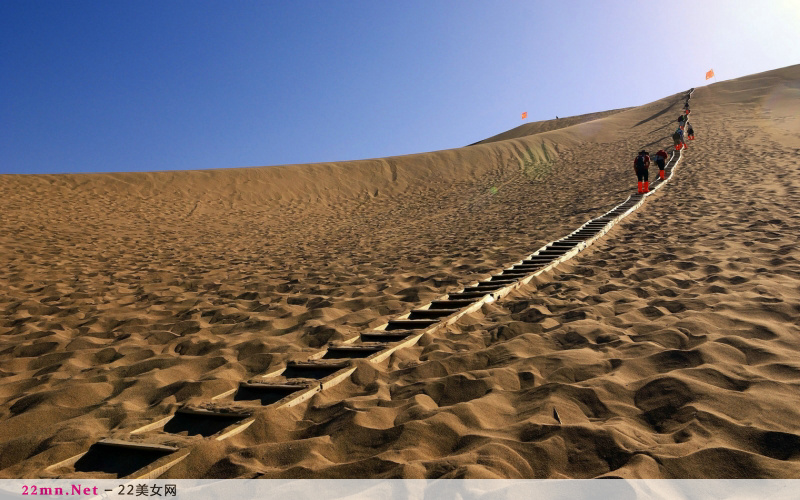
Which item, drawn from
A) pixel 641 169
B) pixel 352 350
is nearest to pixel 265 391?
pixel 352 350

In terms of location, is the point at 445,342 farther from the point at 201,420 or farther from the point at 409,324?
the point at 201,420

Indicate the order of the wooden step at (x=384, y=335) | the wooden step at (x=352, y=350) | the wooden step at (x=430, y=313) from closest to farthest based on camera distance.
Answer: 1. the wooden step at (x=352, y=350)
2. the wooden step at (x=384, y=335)
3. the wooden step at (x=430, y=313)

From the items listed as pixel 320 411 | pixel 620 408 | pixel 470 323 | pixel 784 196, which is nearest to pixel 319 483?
pixel 320 411

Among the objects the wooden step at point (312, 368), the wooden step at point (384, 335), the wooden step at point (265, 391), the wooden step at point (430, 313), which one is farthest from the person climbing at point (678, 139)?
the wooden step at point (265, 391)

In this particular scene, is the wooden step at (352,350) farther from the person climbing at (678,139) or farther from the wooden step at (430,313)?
the person climbing at (678,139)

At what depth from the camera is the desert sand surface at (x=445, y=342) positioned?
2488 mm

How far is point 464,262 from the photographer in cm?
810

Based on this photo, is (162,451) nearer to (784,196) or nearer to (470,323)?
(470,323)

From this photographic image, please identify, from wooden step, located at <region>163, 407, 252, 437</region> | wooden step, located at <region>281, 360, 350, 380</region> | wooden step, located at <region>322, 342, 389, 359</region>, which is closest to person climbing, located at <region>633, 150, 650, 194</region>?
wooden step, located at <region>322, 342, 389, 359</region>

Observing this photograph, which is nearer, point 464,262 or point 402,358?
point 402,358

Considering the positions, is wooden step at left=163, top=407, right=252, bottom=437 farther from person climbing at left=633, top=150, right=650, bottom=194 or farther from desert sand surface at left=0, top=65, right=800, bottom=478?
person climbing at left=633, top=150, right=650, bottom=194

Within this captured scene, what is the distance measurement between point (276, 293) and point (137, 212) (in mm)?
11843

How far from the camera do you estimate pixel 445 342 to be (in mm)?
4293

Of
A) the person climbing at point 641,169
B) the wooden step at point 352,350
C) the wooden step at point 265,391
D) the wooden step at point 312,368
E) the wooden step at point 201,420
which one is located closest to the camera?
the wooden step at point 201,420
